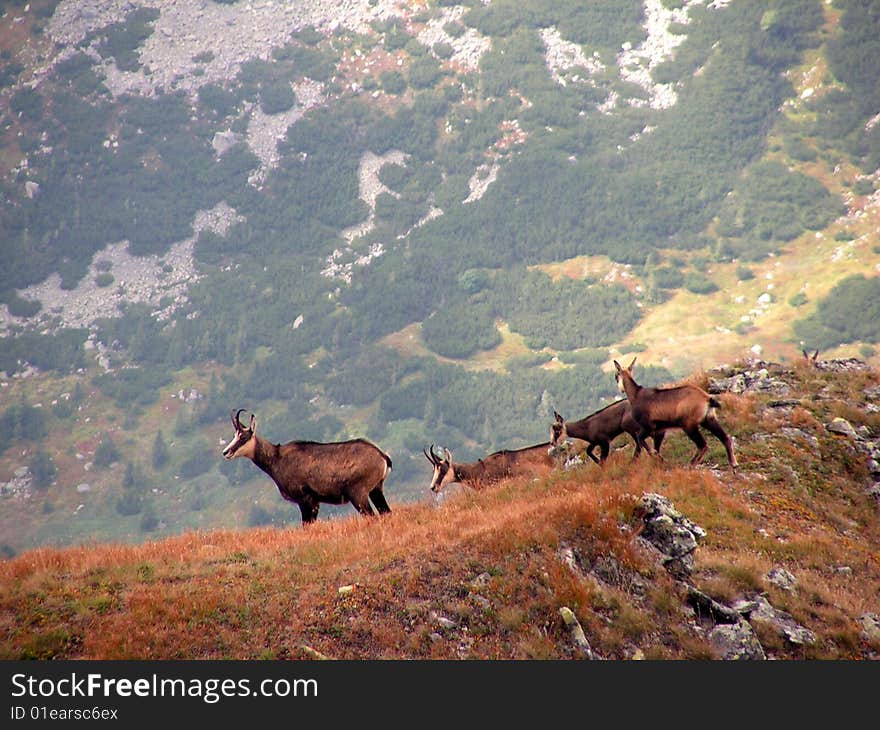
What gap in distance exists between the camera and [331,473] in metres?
24.9

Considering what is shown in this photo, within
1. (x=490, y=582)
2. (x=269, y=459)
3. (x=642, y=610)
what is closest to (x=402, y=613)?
(x=490, y=582)

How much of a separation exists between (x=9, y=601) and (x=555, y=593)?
10.5 metres

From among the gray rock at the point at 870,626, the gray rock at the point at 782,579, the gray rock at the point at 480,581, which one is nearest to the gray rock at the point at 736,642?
the gray rock at the point at 782,579

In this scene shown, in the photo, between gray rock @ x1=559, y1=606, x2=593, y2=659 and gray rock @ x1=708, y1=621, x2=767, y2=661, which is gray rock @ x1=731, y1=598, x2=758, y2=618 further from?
gray rock @ x1=559, y1=606, x2=593, y2=659

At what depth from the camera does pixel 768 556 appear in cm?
1984

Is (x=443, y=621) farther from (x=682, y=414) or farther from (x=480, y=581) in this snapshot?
(x=682, y=414)

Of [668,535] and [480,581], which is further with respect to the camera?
[668,535]

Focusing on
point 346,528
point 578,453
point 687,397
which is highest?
point 687,397

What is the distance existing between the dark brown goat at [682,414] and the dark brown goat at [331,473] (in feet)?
24.0

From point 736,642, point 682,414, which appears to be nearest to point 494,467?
point 682,414

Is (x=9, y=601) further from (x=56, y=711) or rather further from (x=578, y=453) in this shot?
(x=578, y=453)

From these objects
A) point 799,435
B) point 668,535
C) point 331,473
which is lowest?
point 799,435

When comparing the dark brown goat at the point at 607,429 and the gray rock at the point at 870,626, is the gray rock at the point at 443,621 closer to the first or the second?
the gray rock at the point at 870,626

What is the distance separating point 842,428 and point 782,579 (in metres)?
10.1
